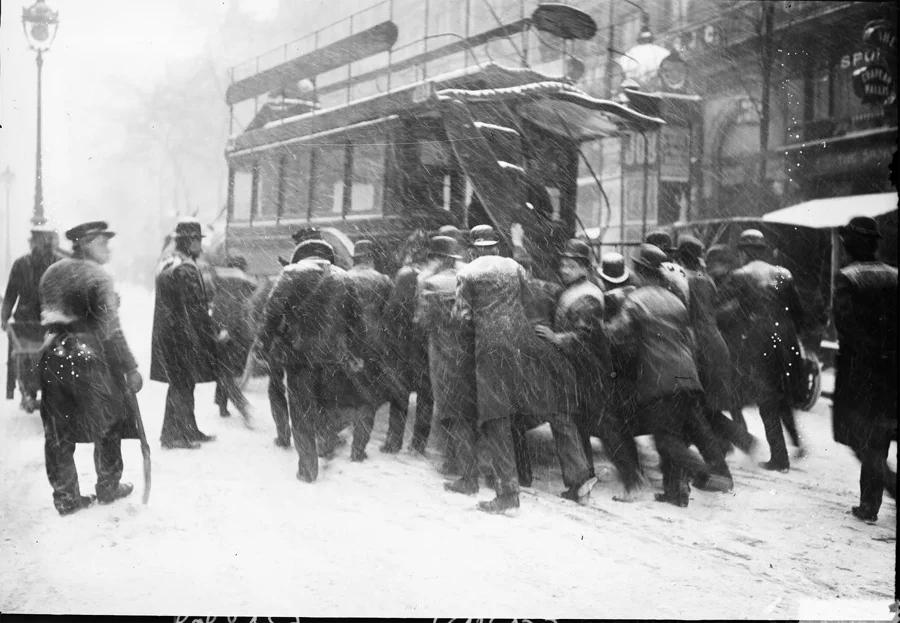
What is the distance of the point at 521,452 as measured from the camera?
3.07 meters

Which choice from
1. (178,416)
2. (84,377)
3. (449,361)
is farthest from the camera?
(449,361)

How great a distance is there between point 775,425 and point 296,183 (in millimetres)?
2788

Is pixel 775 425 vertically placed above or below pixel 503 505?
above

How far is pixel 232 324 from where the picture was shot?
3.05 m

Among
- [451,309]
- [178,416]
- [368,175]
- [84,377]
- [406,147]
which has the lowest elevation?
[178,416]

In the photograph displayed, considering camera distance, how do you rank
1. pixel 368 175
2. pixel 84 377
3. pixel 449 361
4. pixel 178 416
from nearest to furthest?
1. pixel 84 377
2. pixel 178 416
3. pixel 449 361
4. pixel 368 175

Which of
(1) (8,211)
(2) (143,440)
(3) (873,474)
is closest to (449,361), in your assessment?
(2) (143,440)

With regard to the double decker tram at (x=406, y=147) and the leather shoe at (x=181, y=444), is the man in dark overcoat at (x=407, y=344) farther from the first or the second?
the leather shoe at (x=181, y=444)

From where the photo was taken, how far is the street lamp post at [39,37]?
2.89 meters

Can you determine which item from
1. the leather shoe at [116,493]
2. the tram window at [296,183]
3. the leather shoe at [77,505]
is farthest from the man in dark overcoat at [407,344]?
the leather shoe at [77,505]

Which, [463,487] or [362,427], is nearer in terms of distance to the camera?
[463,487]

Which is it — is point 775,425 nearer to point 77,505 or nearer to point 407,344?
point 407,344

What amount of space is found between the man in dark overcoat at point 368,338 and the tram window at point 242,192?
1.99 feet

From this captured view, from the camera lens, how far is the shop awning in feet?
9.50
